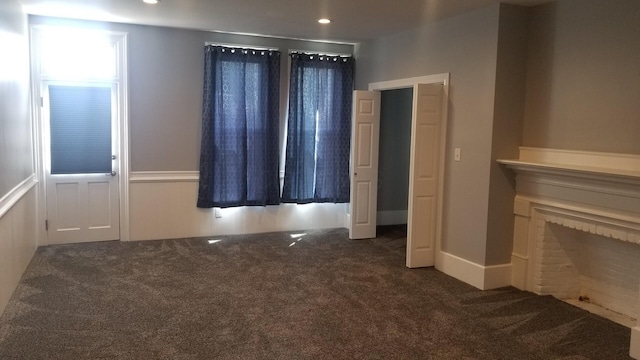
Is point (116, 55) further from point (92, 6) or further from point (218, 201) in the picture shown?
point (218, 201)

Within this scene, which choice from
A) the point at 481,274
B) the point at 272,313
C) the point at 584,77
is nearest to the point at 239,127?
the point at 272,313

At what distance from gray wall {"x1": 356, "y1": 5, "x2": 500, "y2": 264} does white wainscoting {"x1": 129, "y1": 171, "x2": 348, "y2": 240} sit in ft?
8.03

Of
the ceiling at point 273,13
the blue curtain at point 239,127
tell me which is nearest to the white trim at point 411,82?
the ceiling at point 273,13

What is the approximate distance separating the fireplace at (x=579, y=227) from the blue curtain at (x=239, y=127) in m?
3.05

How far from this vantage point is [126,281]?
4531 millimetres

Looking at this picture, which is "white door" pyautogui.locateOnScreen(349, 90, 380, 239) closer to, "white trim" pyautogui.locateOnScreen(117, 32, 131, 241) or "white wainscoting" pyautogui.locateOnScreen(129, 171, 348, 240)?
"white wainscoting" pyautogui.locateOnScreen(129, 171, 348, 240)

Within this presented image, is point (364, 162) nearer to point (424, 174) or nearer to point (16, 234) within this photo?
point (424, 174)

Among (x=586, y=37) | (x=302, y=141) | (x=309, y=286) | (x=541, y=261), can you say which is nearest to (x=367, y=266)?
(x=309, y=286)

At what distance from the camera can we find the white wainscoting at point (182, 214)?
6.01 metres

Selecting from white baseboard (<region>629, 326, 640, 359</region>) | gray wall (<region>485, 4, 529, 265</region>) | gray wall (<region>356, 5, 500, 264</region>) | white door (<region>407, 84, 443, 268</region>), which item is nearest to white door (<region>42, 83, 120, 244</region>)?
white door (<region>407, 84, 443, 268</region>)

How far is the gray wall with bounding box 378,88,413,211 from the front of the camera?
23.2 ft

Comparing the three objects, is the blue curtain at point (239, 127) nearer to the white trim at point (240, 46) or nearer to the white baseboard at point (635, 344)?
the white trim at point (240, 46)

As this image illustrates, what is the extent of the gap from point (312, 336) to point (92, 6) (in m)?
3.68

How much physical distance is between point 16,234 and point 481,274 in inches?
158
